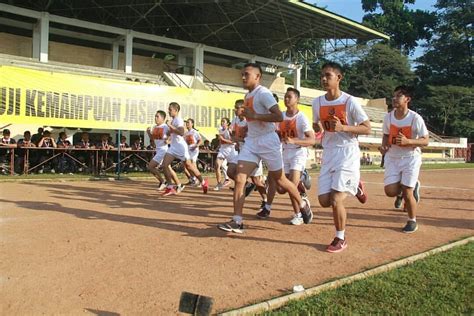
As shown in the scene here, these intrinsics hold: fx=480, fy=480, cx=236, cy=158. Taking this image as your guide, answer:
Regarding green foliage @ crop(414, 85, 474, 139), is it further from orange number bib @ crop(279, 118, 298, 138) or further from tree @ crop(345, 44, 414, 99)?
orange number bib @ crop(279, 118, 298, 138)

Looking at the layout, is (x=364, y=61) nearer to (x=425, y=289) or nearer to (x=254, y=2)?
(x=254, y=2)

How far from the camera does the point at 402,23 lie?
85.1m

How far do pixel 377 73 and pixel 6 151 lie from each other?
63633 millimetres

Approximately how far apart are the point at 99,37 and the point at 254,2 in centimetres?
1349

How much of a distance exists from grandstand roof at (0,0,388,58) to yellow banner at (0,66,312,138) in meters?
18.8

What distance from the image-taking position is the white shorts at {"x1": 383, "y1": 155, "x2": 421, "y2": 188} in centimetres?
716

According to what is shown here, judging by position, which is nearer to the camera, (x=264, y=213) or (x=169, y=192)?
(x=264, y=213)

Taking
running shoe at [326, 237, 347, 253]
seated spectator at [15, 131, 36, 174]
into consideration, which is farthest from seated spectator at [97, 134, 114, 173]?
running shoe at [326, 237, 347, 253]

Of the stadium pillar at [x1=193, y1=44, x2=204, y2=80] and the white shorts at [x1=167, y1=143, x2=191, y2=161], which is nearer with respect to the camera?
the white shorts at [x1=167, y1=143, x2=191, y2=161]

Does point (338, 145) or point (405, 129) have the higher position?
point (405, 129)

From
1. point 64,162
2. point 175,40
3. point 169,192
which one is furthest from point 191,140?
point 175,40

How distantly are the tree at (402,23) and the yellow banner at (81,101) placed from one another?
71.6m

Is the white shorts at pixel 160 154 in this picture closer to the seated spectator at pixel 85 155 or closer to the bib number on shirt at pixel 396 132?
the bib number on shirt at pixel 396 132

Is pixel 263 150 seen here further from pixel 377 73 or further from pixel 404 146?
pixel 377 73
